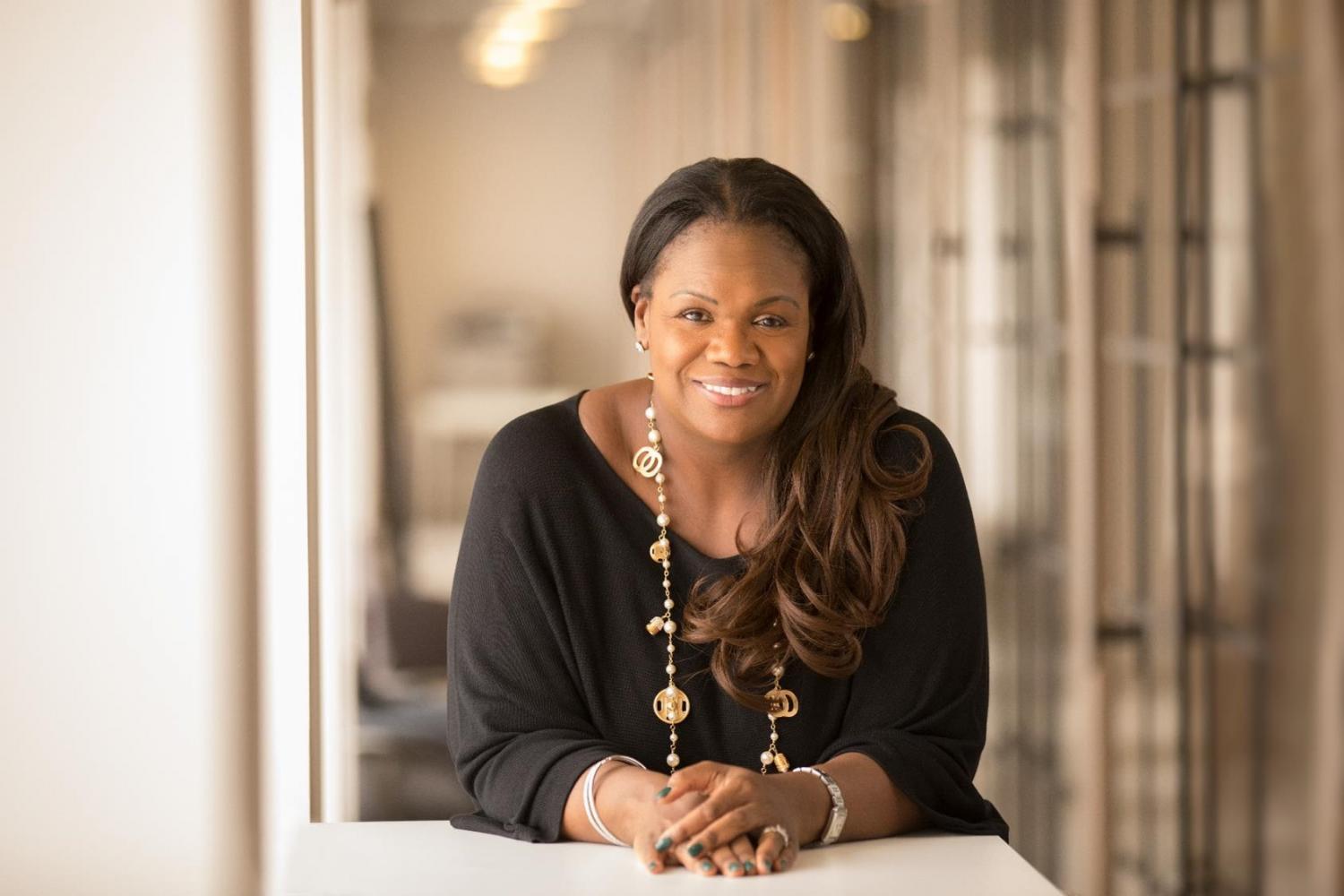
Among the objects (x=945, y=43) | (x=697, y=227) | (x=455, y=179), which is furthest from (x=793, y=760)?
(x=945, y=43)

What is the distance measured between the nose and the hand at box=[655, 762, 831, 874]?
485 millimetres

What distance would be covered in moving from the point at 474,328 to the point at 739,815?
1.65 meters

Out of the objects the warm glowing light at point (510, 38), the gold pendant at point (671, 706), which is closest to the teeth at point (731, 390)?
the gold pendant at point (671, 706)

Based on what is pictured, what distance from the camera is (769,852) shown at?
1437 millimetres

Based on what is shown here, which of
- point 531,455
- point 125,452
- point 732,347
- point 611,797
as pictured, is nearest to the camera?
point 611,797

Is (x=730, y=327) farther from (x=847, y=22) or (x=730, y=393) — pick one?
(x=847, y=22)

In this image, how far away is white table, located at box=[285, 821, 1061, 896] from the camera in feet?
4.58

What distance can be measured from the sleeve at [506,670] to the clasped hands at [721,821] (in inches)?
5.4

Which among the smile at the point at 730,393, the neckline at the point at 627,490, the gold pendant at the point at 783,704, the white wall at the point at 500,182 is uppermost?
the white wall at the point at 500,182

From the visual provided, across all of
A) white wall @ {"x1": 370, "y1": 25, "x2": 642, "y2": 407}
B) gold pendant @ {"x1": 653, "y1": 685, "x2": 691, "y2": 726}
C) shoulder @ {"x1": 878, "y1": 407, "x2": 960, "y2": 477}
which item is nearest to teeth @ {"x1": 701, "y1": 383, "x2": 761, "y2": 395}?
shoulder @ {"x1": 878, "y1": 407, "x2": 960, "y2": 477}

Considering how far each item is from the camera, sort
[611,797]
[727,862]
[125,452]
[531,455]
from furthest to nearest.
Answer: [125,452] < [531,455] < [611,797] < [727,862]

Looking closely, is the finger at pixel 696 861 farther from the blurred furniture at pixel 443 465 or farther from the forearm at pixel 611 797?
the blurred furniture at pixel 443 465

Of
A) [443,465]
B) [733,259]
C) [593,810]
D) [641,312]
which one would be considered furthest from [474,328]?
[593,810]

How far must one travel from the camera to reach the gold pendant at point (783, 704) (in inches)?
68.7
